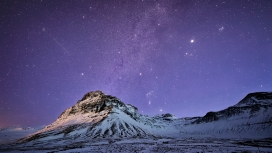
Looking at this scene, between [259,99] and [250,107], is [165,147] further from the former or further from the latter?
[259,99]

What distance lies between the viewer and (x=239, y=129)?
430 ft

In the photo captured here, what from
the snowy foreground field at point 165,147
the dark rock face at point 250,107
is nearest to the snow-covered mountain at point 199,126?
the dark rock face at point 250,107

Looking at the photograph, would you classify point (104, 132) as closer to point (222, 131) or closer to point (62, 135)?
point (62, 135)

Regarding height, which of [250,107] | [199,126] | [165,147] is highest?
[250,107]

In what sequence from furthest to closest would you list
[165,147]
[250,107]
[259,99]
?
[259,99] → [250,107] → [165,147]

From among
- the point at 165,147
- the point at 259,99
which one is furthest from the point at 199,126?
the point at 165,147

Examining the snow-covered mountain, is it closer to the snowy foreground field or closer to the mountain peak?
the mountain peak

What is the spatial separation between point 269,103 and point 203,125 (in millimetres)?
68780

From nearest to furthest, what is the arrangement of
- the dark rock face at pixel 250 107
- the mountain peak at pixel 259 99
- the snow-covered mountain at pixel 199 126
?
the snow-covered mountain at pixel 199 126
the dark rock face at pixel 250 107
the mountain peak at pixel 259 99

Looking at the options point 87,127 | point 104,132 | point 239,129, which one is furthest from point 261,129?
point 87,127

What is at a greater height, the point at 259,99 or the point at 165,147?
the point at 259,99

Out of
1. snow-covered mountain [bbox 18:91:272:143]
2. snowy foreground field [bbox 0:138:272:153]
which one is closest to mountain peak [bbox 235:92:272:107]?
snow-covered mountain [bbox 18:91:272:143]

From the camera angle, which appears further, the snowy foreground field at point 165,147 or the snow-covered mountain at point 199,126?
the snow-covered mountain at point 199,126

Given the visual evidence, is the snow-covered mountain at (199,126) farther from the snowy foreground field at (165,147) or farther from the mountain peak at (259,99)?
the snowy foreground field at (165,147)
